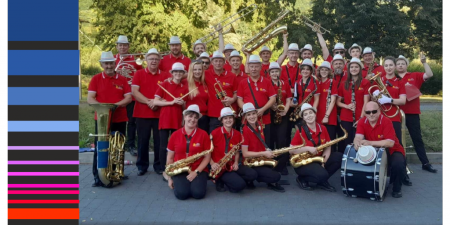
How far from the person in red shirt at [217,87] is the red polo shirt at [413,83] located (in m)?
2.98

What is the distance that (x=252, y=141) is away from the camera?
6641mm

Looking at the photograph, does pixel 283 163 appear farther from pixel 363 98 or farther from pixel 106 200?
pixel 106 200

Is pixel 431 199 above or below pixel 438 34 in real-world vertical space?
below

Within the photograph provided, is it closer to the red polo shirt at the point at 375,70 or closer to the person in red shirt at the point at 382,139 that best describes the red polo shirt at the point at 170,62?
the red polo shirt at the point at 375,70

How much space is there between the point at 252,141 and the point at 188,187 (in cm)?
123

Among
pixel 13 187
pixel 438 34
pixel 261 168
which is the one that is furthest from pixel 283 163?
pixel 438 34

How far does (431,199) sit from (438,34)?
1837cm

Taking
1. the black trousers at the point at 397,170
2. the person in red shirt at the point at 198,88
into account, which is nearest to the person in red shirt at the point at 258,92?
the person in red shirt at the point at 198,88

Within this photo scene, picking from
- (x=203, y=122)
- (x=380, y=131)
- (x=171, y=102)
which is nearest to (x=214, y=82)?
(x=203, y=122)

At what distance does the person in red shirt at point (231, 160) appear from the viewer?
641cm

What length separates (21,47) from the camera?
391 cm

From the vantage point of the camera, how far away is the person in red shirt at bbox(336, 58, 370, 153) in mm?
7344

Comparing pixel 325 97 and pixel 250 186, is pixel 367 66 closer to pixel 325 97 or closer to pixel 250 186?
pixel 325 97

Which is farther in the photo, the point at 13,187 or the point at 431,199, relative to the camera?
the point at 431,199
